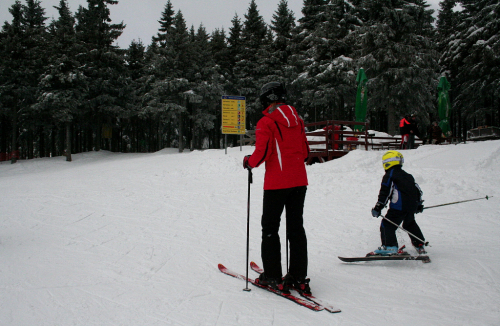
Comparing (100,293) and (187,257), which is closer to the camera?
(100,293)

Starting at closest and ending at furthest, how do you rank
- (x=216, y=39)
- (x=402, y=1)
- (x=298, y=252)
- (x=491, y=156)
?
(x=298, y=252) → (x=491, y=156) → (x=402, y=1) → (x=216, y=39)

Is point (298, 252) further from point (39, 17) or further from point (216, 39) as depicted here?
point (216, 39)

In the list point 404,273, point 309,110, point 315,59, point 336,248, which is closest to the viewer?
point 404,273

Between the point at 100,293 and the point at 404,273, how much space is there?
3.49 m

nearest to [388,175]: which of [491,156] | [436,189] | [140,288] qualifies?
[140,288]

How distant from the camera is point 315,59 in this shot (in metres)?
27.2

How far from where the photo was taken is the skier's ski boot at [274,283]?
11.0ft

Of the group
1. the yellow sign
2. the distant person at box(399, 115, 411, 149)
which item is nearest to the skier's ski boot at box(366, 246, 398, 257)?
the yellow sign

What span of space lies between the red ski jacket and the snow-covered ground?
46.0 inches

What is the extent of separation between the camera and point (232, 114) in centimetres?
1522

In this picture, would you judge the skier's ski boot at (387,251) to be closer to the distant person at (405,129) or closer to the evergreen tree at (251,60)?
the distant person at (405,129)

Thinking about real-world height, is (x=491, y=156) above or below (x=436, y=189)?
above

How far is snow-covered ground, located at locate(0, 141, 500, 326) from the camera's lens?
119 inches

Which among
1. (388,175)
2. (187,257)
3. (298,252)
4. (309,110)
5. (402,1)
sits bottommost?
(187,257)
